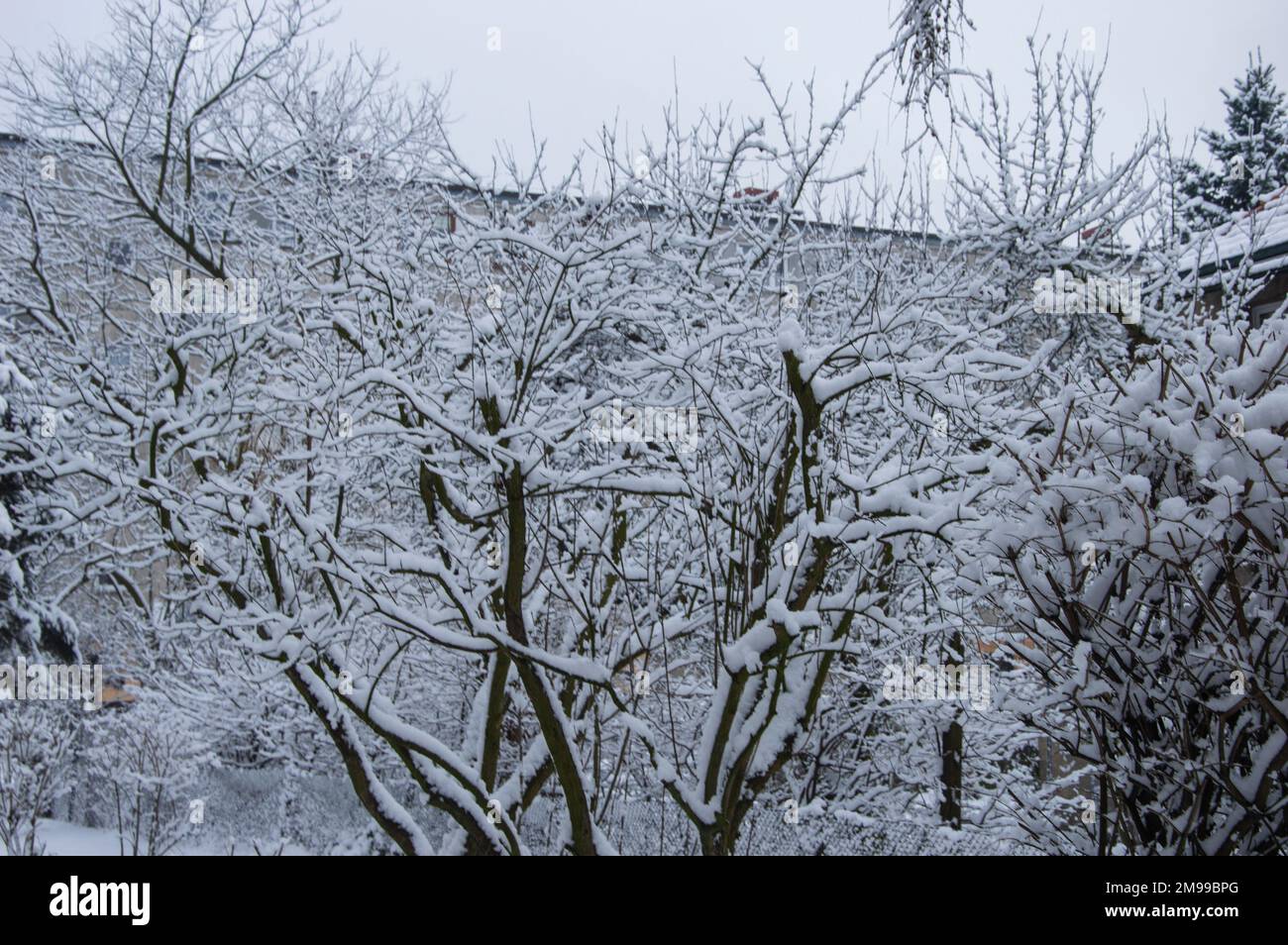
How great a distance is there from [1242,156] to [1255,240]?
1.41 m

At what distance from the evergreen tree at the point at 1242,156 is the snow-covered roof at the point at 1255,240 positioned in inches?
8.1

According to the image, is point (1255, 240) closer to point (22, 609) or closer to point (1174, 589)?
point (1174, 589)

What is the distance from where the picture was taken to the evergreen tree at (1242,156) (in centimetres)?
1095

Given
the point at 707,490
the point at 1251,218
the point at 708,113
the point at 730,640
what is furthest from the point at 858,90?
the point at 1251,218

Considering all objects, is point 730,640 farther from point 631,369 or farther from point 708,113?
point 708,113

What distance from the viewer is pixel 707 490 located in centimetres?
549

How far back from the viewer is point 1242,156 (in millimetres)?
11023

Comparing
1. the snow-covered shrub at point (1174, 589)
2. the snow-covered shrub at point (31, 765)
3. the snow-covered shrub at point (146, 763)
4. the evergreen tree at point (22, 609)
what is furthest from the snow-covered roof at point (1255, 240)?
the evergreen tree at point (22, 609)

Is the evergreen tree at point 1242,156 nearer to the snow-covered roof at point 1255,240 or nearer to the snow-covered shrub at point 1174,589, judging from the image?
the snow-covered roof at point 1255,240

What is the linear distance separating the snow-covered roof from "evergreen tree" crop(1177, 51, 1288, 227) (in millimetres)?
205

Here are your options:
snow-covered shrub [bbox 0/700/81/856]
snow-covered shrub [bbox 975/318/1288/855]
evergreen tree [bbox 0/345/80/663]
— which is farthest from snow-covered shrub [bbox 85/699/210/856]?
snow-covered shrub [bbox 975/318/1288/855]

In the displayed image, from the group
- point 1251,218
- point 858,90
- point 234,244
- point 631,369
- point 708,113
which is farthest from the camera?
point 234,244

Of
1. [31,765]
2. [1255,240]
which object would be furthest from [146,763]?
[1255,240]

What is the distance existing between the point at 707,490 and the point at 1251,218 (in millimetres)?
7616
